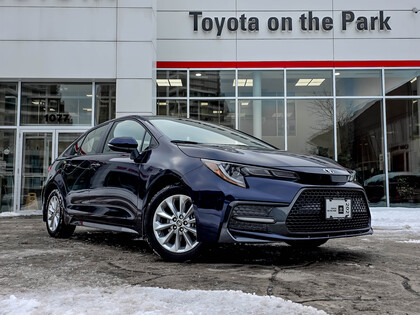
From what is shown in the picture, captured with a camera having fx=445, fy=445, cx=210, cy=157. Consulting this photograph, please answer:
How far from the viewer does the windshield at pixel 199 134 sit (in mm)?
4277

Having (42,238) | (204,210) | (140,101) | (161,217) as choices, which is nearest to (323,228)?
(204,210)

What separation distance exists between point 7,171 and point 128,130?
306 inches

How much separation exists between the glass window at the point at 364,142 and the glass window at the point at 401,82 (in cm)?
50

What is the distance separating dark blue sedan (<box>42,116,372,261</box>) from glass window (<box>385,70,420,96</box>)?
900 cm

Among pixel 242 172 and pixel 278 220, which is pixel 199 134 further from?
pixel 278 220

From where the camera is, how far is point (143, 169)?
13.4 feet

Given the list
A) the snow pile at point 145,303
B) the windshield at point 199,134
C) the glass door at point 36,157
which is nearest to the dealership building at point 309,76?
the glass door at point 36,157

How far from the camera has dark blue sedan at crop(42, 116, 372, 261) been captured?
3.40 meters

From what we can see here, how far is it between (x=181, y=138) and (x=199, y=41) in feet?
28.7

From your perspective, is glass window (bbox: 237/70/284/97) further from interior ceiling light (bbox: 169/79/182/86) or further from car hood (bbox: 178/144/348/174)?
car hood (bbox: 178/144/348/174)

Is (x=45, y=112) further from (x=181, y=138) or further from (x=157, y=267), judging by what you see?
(x=157, y=267)

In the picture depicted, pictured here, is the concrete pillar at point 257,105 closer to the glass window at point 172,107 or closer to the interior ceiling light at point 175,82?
the glass window at point 172,107

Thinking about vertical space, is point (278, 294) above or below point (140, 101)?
below

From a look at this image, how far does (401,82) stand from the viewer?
12.4 metres
